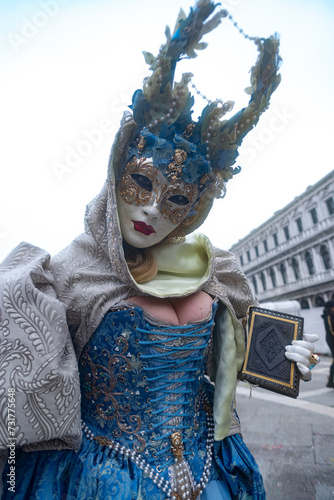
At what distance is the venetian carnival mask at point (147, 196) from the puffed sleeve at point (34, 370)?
48 cm

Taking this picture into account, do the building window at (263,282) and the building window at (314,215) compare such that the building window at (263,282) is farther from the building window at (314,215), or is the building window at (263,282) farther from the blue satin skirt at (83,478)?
the blue satin skirt at (83,478)

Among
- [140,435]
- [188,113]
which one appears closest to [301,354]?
[140,435]

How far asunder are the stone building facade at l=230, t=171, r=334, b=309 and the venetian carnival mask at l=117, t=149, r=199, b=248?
1940 cm

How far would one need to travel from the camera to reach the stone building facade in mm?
19031

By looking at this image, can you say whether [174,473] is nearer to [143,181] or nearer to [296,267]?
[143,181]

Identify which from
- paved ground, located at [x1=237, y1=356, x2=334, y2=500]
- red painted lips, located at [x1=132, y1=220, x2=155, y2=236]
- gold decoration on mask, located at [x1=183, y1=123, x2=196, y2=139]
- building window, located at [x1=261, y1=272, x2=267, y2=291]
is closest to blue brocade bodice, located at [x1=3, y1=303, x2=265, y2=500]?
red painted lips, located at [x1=132, y1=220, x2=155, y2=236]

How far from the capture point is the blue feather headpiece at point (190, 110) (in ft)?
4.23

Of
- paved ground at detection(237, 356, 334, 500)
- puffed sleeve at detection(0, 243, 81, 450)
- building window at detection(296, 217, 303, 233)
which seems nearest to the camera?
puffed sleeve at detection(0, 243, 81, 450)

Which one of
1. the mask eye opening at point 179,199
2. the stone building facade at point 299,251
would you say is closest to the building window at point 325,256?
the stone building facade at point 299,251

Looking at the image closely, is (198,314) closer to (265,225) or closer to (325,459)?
(325,459)

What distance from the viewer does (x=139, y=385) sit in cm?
125

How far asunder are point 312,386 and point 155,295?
5.77m

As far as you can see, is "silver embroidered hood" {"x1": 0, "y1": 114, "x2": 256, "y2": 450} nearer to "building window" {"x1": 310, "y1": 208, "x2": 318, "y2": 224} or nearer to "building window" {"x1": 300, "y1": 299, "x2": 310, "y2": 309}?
"building window" {"x1": 310, "y1": 208, "x2": 318, "y2": 224}

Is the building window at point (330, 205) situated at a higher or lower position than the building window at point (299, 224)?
higher
